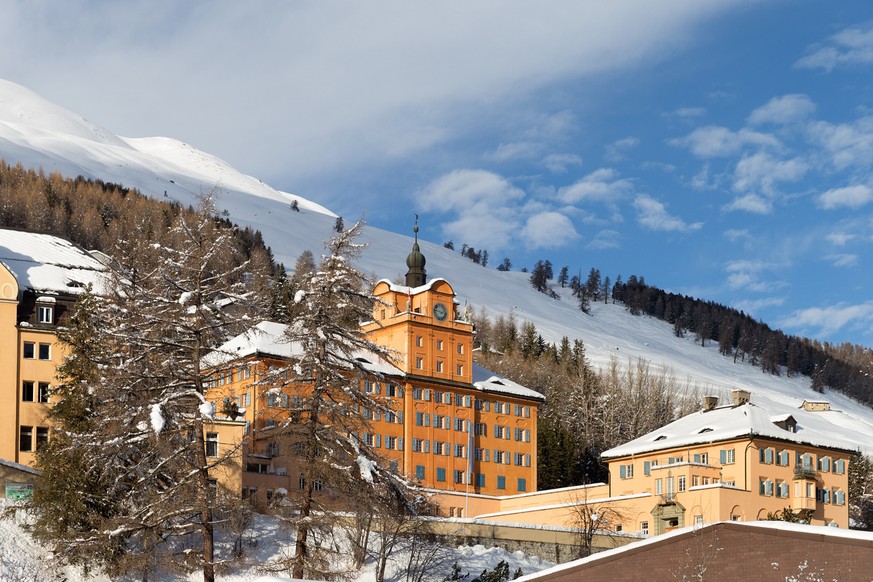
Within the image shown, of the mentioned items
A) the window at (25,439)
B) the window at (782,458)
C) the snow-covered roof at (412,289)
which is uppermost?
the snow-covered roof at (412,289)

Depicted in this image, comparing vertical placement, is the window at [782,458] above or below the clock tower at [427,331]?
below

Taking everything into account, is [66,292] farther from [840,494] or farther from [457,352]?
[840,494]

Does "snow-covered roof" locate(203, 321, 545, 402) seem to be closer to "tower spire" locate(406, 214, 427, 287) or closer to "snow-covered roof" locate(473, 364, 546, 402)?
"snow-covered roof" locate(473, 364, 546, 402)

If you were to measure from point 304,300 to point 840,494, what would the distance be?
54370 millimetres

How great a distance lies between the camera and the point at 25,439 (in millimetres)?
72125

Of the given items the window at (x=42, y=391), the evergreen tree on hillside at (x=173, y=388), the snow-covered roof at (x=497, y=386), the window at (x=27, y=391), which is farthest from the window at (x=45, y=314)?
the snow-covered roof at (x=497, y=386)

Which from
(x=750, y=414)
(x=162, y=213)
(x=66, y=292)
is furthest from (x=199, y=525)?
(x=162, y=213)

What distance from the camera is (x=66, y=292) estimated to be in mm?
76500

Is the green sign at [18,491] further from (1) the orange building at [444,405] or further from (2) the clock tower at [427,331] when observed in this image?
(2) the clock tower at [427,331]

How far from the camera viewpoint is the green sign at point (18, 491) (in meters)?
57.7

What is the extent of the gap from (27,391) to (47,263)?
9917mm

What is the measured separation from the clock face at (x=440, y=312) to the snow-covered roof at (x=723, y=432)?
1814cm

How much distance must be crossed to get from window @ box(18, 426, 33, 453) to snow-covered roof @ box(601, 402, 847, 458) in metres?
39.1

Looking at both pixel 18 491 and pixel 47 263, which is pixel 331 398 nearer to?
pixel 18 491
